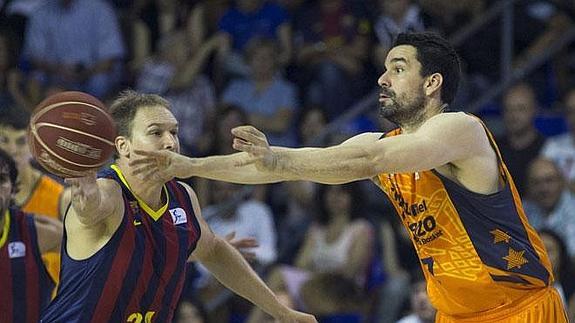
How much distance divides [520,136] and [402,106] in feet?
15.0

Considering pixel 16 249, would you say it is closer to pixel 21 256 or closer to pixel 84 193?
pixel 21 256

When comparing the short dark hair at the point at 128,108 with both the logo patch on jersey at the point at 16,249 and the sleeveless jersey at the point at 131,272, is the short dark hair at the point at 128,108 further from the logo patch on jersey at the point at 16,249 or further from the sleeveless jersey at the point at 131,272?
the logo patch on jersey at the point at 16,249

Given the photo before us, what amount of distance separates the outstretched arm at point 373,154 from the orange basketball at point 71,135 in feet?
2.13

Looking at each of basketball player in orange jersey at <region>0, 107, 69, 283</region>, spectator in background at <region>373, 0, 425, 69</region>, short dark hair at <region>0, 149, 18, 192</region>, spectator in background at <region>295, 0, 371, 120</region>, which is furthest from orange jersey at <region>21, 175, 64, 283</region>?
spectator in background at <region>373, 0, 425, 69</region>

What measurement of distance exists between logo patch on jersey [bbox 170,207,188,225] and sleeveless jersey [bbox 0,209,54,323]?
1106 mm

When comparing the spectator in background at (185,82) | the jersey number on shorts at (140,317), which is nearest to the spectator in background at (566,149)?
the spectator in background at (185,82)

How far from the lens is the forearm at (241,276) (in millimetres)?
6598

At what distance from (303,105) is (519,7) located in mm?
2258

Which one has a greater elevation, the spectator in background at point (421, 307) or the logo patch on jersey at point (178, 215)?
the logo patch on jersey at point (178, 215)

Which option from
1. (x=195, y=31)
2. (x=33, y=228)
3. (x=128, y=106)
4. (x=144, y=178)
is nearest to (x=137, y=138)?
(x=128, y=106)

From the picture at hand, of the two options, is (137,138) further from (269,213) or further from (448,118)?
(269,213)

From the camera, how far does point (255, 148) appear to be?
545 cm

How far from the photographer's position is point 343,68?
1178 cm

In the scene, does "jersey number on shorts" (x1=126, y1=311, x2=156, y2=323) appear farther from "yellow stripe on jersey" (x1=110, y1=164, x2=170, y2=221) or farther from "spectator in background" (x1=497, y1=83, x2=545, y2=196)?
"spectator in background" (x1=497, y1=83, x2=545, y2=196)
